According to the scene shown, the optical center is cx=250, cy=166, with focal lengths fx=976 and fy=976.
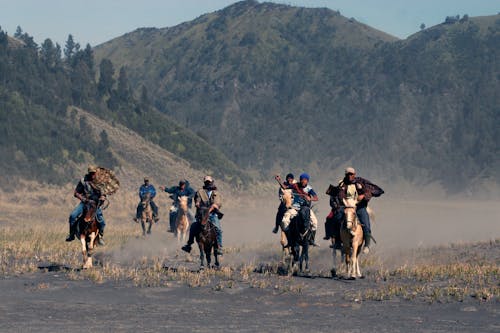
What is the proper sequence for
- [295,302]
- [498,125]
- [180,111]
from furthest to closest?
[180,111] < [498,125] < [295,302]

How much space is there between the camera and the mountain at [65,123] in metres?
71.3

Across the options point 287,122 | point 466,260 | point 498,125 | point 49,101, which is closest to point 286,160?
point 287,122

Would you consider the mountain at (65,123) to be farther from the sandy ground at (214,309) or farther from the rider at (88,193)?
the sandy ground at (214,309)

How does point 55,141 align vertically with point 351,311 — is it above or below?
above

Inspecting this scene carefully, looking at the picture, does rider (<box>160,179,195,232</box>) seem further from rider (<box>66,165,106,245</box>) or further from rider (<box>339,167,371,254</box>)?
rider (<box>339,167,371,254</box>)

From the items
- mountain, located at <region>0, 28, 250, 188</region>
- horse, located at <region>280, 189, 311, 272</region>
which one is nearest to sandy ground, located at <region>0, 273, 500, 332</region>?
horse, located at <region>280, 189, 311, 272</region>

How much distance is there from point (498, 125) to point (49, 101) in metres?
63.8

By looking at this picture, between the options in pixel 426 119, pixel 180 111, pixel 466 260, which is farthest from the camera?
pixel 180 111

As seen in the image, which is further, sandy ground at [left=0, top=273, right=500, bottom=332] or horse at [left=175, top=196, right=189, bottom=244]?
horse at [left=175, top=196, right=189, bottom=244]

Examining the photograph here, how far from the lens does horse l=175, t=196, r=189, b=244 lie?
3105 centimetres

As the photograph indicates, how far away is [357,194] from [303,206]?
1.63 meters

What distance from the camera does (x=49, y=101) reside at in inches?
3199

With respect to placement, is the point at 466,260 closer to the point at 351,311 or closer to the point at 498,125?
the point at 351,311

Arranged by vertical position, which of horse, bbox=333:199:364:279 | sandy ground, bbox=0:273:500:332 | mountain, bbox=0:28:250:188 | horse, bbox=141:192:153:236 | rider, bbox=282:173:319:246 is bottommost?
sandy ground, bbox=0:273:500:332
